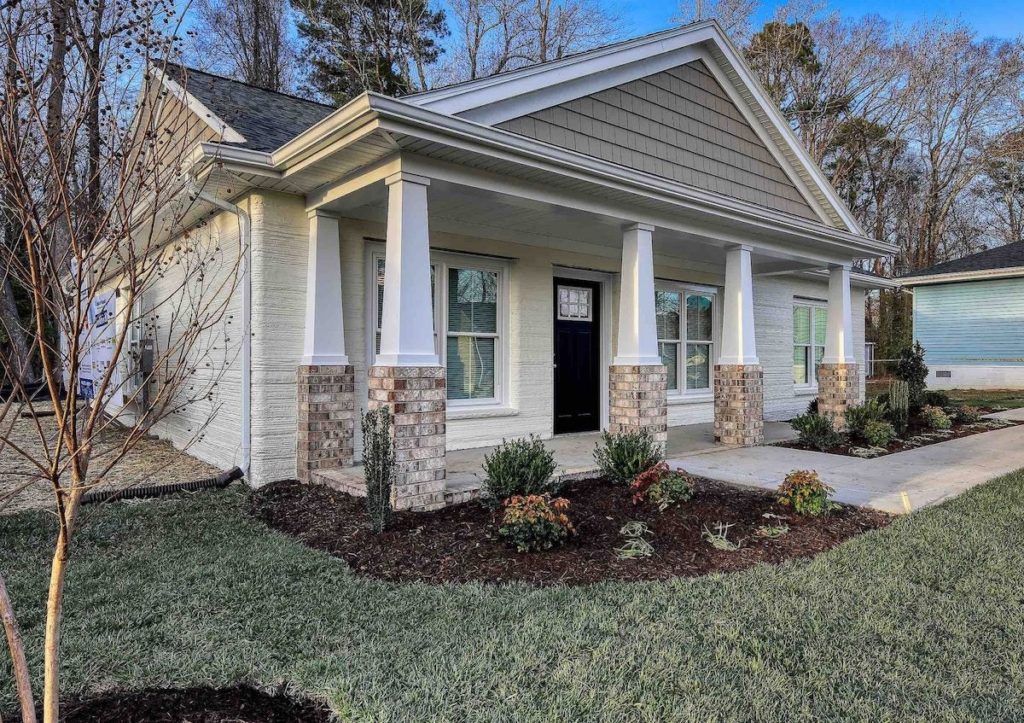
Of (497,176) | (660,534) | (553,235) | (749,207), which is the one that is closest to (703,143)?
(749,207)

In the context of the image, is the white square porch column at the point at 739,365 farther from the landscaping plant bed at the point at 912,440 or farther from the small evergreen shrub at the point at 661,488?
the small evergreen shrub at the point at 661,488

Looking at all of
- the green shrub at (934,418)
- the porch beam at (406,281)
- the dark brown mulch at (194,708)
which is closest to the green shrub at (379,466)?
the porch beam at (406,281)

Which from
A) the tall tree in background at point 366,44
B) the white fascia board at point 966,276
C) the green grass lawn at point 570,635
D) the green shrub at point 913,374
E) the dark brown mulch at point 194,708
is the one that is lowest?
the dark brown mulch at point 194,708

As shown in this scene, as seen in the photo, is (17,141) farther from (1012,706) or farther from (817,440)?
(817,440)

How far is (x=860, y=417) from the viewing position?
8.60 meters

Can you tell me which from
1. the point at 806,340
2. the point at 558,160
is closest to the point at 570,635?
the point at 558,160

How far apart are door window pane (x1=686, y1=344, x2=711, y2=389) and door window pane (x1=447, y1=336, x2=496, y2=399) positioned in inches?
160

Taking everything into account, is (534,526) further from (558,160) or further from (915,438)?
(915,438)

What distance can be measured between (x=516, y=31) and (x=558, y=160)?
53.0 feet

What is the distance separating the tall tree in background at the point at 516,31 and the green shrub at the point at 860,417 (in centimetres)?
1483

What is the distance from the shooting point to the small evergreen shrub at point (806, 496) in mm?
4824

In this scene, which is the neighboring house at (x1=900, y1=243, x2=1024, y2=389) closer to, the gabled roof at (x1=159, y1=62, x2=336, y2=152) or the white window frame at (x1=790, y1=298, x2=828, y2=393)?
the white window frame at (x1=790, y1=298, x2=828, y2=393)

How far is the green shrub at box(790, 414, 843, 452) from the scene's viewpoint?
8.00 meters

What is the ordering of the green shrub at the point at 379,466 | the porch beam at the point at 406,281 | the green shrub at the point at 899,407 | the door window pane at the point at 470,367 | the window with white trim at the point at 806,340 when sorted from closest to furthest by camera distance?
the green shrub at the point at 379,466
the porch beam at the point at 406,281
the door window pane at the point at 470,367
the green shrub at the point at 899,407
the window with white trim at the point at 806,340
